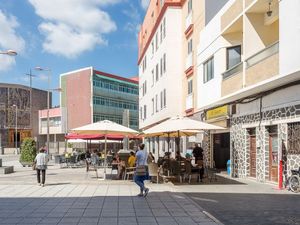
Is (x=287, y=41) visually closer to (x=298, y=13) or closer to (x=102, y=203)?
(x=298, y=13)

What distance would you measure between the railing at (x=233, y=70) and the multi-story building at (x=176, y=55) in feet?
20.5

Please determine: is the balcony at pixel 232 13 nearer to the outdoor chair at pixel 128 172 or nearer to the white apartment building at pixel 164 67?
the outdoor chair at pixel 128 172

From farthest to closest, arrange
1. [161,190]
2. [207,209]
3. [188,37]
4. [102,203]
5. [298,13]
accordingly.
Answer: [188,37], [161,190], [298,13], [102,203], [207,209]

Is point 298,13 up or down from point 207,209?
up

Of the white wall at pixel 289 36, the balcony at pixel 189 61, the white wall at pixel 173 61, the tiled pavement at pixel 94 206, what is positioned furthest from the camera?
the white wall at pixel 173 61

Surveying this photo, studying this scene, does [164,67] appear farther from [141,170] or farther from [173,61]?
[141,170]

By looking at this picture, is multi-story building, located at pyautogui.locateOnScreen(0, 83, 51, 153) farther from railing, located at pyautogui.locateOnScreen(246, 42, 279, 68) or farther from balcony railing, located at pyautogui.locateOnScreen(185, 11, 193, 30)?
railing, located at pyautogui.locateOnScreen(246, 42, 279, 68)

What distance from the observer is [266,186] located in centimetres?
1677

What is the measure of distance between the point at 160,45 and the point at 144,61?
13.9 metres

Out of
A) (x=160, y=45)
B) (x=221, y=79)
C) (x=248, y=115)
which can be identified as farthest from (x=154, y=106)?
→ (x=248, y=115)

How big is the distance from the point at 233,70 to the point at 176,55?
47.0ft

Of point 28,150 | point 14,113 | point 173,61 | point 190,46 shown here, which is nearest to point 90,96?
point 14,113

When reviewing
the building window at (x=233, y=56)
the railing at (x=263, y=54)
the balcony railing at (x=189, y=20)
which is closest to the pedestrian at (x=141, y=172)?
the railing at (x=263, y=54)

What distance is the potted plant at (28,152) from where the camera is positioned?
92.5ft
